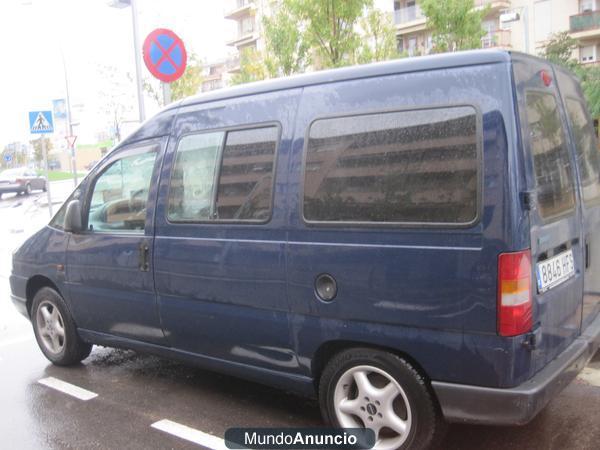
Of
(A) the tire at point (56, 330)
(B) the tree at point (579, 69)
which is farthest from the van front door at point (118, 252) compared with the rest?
(B) the tree at point (579, 69)

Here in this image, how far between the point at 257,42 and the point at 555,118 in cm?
5096

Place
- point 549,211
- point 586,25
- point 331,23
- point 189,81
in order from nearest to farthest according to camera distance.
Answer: point 549,211 < point 331,23 < point 189,81 < point 586,25

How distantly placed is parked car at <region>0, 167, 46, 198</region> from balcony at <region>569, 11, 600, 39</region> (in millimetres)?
30662

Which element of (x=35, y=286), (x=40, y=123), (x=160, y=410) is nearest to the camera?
(x=160, y=410)

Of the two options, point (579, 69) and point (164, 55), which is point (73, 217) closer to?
point (164, 55)

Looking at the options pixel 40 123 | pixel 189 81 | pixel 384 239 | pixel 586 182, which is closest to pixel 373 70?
pixel 384 239

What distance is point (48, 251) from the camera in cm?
526

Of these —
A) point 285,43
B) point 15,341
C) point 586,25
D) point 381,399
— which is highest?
point 586,25

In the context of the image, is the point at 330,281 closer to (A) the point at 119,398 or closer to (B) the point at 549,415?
(B) the point at 549,415

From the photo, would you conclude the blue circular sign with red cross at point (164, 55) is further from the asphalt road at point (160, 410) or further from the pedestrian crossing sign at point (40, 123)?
the pedestrian crossing sign at point (40, 123)

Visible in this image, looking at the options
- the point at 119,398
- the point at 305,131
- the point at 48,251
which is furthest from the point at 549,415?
the point at 48,251

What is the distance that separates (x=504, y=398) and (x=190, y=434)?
2.03m

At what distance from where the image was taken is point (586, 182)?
3.84 meters

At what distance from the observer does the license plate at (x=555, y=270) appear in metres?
3.03
